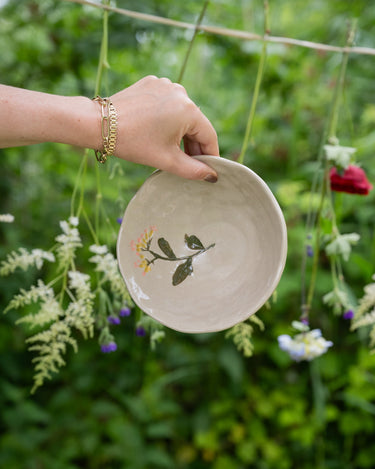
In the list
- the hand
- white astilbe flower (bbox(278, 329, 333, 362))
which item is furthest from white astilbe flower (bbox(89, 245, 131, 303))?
white astilbe flower (bbox(278, 329, 333, 362))

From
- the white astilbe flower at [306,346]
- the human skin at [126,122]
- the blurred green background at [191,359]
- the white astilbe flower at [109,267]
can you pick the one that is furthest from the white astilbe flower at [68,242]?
the blurred green background at [191,359]

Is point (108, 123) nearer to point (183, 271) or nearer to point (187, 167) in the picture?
point (187, 167)

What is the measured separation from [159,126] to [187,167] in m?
0.06

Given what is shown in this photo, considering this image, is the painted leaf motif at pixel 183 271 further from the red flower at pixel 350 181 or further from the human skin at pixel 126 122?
the red flower at pixel 350 181

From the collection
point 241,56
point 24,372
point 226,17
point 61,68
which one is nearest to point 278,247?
point 241,56

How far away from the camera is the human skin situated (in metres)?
0.60

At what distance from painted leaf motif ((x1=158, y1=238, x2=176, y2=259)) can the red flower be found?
318 mm

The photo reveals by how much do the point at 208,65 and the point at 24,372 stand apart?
1697 mm

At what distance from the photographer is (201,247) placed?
28.1 inches

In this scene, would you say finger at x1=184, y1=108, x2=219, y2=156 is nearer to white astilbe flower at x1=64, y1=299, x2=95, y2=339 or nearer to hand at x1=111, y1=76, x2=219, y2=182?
hand at x1=111, y1=76, x2=219, y2=182

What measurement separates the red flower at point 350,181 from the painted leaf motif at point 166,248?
12.5 inches

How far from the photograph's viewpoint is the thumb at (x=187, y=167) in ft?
2.01

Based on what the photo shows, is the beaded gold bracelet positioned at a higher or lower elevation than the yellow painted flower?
higher

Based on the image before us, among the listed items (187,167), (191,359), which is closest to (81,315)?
(187,167)
